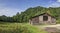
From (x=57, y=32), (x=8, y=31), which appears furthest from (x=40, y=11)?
(x=8, y=31)

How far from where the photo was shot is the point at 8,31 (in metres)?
7.38

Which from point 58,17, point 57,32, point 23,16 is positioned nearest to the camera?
point 57,32

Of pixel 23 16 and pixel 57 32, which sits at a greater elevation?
pixel 23 16

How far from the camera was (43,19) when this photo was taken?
14211 mm

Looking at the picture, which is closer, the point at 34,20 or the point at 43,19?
the point at 34,20

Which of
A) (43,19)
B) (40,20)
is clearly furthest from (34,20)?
(43,19)

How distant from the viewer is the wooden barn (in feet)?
45.8

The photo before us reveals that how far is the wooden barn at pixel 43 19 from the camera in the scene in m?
13.9

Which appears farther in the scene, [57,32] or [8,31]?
[57,32]

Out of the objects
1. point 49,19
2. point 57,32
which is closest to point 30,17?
point 49,19

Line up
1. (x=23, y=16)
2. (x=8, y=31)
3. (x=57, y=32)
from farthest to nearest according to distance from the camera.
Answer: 1. (x=23, y=16)
2. (x=57, y=32)
3. (x=8, y=31)

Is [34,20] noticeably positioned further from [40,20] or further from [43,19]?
[43,19]

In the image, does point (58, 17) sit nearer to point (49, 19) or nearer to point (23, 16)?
point (49, 19)

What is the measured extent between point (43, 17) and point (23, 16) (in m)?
1.70
